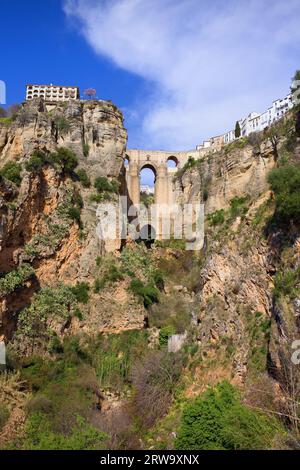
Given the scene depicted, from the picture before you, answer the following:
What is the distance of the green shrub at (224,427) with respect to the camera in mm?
15211

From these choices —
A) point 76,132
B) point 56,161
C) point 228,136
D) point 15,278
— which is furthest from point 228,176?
point 228,136

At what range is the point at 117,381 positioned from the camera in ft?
81.3

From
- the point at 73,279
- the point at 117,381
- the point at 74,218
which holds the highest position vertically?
the point at 74,218

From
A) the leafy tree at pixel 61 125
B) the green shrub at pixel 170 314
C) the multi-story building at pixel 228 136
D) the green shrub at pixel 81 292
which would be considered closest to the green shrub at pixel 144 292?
the green shrub at pixel 170 314

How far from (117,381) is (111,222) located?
11.0 metres

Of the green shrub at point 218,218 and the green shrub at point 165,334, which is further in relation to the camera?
the green shrub at point 218,218

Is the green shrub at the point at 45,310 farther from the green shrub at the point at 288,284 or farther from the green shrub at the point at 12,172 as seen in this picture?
the green shrub at the point at 288,284

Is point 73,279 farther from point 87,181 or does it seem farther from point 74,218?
point 87,181

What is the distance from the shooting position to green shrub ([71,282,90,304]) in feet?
90.1

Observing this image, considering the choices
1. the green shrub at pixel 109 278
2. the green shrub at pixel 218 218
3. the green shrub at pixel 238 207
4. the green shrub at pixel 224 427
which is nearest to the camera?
the green shrub at pixel 224 427

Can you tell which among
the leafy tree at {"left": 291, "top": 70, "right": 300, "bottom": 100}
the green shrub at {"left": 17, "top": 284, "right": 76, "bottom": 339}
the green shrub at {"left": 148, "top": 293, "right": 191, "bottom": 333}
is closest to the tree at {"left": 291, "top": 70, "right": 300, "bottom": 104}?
the leafy tree at {"left": 291, "top": 70, "right": 300, "bottom": 100}

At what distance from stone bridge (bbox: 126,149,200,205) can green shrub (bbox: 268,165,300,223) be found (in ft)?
66.1

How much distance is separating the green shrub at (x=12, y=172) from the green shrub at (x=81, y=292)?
7095 mm
